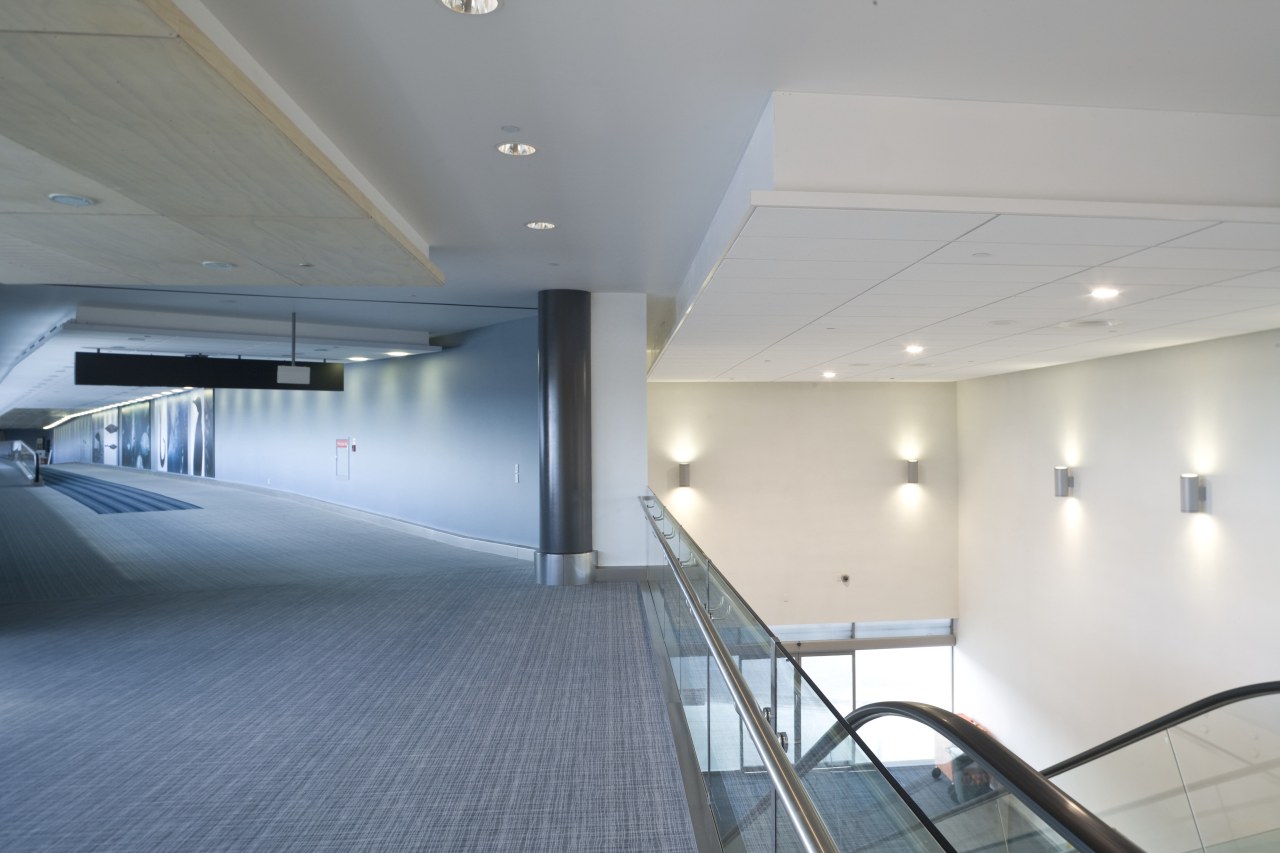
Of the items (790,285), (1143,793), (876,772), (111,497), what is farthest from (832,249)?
(111,497)

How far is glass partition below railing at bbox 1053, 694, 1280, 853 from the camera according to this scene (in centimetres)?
499

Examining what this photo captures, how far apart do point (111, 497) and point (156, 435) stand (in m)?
11.2

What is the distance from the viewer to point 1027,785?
2217 millimetres

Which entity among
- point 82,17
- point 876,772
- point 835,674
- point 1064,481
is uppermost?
point 82,17

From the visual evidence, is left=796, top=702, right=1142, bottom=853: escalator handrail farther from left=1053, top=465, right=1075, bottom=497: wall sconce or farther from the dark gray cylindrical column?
left=1053, top=465, right=1075, bottom=497: wall sconce

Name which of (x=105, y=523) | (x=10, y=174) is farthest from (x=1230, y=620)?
(x=105, y=523)

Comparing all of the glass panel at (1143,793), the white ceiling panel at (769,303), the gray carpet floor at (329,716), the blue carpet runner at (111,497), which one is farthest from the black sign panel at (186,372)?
the glass panel at (1143,793)

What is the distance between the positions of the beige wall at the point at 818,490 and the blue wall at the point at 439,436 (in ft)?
12.0

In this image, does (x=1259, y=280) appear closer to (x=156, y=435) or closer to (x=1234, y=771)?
(x=1234, y=771)

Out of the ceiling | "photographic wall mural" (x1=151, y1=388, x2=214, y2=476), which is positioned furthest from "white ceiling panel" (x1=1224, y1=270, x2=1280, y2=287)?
"photographic wall mural" (x1=151, y1=388, x2=214, y2=476)

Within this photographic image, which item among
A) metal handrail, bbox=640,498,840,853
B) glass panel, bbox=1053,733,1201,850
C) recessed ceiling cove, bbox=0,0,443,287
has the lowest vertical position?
glass panel, bbox=1053,733,1201,850

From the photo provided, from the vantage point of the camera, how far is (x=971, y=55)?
9.94 ft

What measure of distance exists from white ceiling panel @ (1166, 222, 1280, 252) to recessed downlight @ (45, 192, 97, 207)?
592cm

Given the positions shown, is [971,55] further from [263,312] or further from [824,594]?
[824,594]
